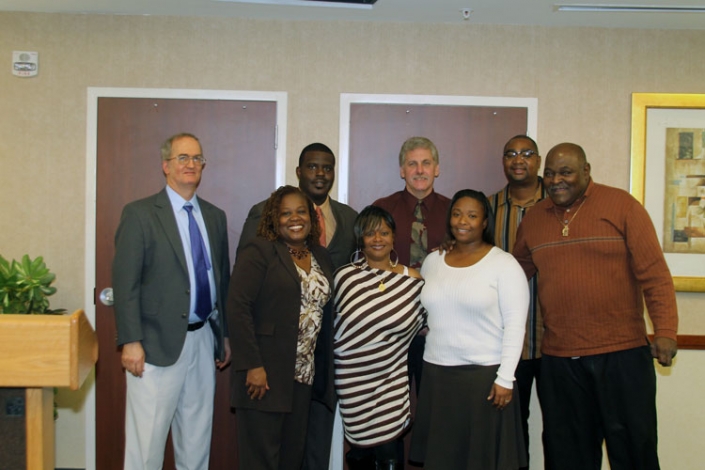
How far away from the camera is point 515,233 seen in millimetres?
2912

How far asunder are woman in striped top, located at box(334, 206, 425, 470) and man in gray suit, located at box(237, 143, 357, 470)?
18cm

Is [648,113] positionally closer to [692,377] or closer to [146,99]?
[692,377]

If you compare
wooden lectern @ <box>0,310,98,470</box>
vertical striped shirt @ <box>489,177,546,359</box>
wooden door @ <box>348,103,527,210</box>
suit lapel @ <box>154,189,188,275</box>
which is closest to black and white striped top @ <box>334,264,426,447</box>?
vertical striped shirt @ <box>489,177,546,359</box>

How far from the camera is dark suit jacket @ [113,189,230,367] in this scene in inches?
101

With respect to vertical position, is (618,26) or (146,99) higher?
(618,26)

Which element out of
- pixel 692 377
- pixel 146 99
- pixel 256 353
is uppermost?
pixel 146 99

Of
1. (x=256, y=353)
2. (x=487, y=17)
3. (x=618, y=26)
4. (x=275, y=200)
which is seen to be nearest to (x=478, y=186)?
(x=487, y=17)

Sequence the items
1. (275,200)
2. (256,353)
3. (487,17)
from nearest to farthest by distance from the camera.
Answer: (256,353)
(275,200)
(487,17)

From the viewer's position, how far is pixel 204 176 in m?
3.49

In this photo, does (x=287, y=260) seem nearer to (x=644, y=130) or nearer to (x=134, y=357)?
(x=134, y=357)

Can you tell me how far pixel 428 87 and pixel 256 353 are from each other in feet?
6.15

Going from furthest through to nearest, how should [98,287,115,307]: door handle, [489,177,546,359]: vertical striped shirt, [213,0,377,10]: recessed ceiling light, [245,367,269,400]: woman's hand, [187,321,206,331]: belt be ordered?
[98,287,115,307]: door handle → [213,0,377,10]: recessed ceiling light → [489,177,546,359]: vertical striped shirt → [187,321,206,331]: belt → [245,367,269,400]: woman's hand

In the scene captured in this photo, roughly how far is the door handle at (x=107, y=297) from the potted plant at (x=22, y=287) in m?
0.36

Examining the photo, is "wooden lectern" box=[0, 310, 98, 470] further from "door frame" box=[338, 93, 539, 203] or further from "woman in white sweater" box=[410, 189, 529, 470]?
"door frame" box=[338, 93, 539, 203]
